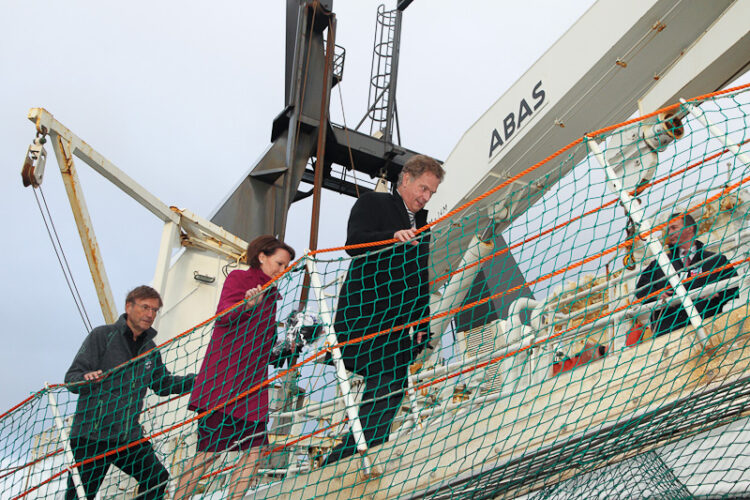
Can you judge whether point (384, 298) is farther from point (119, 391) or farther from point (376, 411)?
point (119, 391)

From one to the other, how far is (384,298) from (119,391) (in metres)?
1.39

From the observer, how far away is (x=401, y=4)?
8297 mm

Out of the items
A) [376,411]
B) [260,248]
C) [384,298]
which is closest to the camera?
[376,411]

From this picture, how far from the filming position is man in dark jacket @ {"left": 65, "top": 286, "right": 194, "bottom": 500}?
9.70 feet

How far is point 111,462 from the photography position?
117 inches

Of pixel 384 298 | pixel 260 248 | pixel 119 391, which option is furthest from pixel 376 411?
pixel 119 391

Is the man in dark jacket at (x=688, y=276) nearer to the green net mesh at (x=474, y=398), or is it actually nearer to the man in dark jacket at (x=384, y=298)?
the green net mesh at (x=474, y=398)

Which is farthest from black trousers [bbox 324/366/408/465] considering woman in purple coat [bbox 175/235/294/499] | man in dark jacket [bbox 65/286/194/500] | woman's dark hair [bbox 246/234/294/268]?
man in dark jacket [bbox 65/286/194/500]

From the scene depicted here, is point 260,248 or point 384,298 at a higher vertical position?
point 260,248

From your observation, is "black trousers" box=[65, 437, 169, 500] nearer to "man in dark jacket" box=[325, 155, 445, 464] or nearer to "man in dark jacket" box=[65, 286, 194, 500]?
"man in dark jacket" box=[65, 286, 194, 500]

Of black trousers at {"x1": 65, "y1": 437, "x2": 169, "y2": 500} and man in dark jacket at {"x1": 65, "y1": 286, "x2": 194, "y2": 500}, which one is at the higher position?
man in dark jacket at {"x1": 65, "y1": 286, "x2": 194, "y2": 500}

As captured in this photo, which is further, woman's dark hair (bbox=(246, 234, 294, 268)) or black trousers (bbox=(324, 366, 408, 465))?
woman's dark hair (bbox=(246, 234, 294, 268))

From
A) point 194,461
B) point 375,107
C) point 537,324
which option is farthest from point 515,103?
point 375,107

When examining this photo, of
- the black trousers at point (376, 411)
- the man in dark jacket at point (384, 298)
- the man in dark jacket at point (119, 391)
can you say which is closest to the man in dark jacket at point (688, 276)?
the man in dark jacket at point (384, 298)
